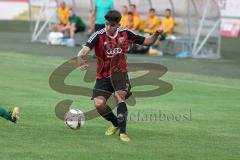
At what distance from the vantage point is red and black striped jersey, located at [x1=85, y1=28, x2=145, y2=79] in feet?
37.3

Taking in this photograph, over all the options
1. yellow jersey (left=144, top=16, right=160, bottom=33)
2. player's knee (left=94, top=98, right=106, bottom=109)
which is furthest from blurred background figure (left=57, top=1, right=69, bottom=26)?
player's knee (left=94, top=98, right=106, bottom=109)

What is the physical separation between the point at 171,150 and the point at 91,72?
10.6 m

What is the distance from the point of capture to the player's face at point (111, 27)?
11164mm

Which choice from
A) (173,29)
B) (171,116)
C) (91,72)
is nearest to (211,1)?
(173,29)

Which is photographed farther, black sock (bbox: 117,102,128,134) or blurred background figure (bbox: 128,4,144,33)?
blurred background figure (bbox: 128,4,144,33)

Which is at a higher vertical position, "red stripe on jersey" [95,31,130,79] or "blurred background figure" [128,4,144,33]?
"red stripe on jersey" [95,31,130,79]

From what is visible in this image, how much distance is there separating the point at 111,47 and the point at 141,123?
1961 millimetres

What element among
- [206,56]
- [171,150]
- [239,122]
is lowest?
[206,56]

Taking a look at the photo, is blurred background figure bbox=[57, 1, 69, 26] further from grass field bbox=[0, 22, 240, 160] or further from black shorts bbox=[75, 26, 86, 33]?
grass field bbox=[0, 22, 240, 160]

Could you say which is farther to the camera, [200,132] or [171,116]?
[171,116]

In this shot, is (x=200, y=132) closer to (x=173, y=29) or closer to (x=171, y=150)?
(x=171, y=150)

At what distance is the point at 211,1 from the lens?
91.5 feet

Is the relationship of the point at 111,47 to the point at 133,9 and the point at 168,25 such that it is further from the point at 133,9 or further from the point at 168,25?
the point at 133,9

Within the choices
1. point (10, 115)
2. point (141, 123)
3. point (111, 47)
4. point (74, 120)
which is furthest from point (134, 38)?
point (10, 115)
